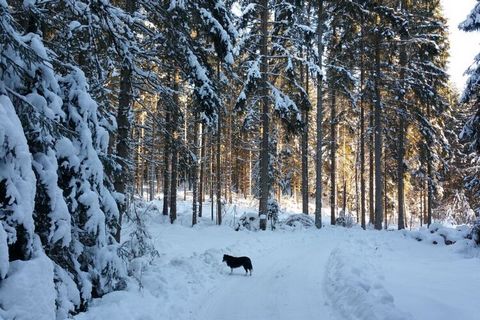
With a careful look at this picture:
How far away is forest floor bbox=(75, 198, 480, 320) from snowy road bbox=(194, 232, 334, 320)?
0.06 ft

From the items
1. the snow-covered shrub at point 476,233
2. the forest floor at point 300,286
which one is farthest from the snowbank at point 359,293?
the snow-covered shrub at point 476,233

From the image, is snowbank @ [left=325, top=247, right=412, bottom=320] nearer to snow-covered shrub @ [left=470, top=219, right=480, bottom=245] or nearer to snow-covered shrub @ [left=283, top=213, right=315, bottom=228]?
snow-covered shrub @ [left=470, top=219, right=480, bottom=245]

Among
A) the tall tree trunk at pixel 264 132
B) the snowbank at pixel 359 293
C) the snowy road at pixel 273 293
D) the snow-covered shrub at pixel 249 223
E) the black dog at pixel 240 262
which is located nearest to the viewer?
the snowbank at pixel 359 293

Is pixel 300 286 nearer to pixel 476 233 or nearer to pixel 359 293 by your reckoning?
pixel 359 293

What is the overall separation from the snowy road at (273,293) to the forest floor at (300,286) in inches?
0.7

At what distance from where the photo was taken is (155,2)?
9.02 metres

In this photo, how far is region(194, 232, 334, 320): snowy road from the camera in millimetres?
7305

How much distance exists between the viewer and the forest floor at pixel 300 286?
21.4 ft

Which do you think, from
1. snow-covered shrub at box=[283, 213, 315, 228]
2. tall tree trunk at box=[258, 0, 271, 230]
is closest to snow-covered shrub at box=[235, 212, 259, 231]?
tall tree trunk at box=[258, 0, 271, 230]

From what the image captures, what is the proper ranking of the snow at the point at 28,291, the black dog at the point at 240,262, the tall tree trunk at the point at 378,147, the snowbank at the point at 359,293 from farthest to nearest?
1. the tall tree trunk at the point at 378,147
2. the black dog at the point at 240,262
3. the snowbank at the point at 359,293
4. the snow at the point at 28,291

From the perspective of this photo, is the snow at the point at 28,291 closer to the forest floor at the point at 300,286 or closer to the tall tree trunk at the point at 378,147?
the forest floor at the point at 300,286

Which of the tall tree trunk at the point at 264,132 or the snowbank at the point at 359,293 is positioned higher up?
the tall tree trunk at the point at 264,132

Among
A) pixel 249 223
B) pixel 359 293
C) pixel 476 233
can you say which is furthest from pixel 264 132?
pixel 359 293

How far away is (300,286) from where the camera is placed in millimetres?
9320
